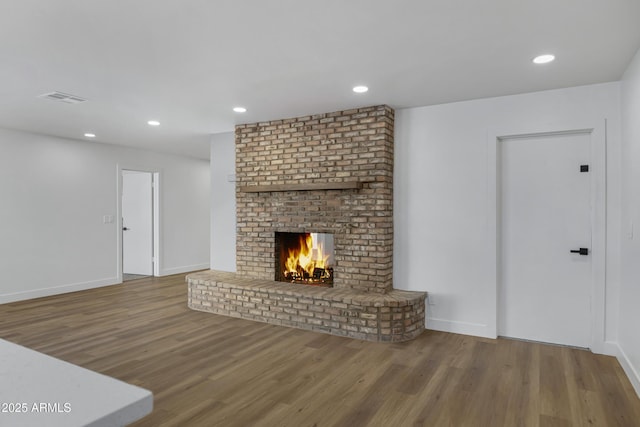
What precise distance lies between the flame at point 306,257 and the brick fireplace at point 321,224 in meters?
0.06

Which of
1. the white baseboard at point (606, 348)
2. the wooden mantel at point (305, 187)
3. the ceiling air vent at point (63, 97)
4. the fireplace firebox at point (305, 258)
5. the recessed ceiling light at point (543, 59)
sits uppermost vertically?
the recessed ceiling light at point (543, 59)

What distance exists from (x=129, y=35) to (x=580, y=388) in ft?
12.7

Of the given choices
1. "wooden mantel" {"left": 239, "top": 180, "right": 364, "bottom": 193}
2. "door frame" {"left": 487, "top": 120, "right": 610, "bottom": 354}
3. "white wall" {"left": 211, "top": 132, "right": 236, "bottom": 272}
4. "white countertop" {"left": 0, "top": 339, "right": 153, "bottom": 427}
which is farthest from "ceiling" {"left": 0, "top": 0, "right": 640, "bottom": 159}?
"white countertop" {"left": 0, "top": 339, "right": 153, "bottom": 427}

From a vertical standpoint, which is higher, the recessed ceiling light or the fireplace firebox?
the recessed ceiling light

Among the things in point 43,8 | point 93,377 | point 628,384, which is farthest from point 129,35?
point 628,384

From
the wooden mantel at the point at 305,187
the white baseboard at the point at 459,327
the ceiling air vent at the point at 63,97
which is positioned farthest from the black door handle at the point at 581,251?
the ceiling air vent at the point at 63,97

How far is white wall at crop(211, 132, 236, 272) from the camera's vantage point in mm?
5645

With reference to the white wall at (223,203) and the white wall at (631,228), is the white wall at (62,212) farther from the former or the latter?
the white wall at (631,228)

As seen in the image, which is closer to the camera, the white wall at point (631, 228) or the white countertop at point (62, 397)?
the white countertop at point (62, 397)

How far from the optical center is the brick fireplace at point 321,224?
4023 millimetres

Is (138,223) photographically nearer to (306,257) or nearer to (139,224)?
(139,224)

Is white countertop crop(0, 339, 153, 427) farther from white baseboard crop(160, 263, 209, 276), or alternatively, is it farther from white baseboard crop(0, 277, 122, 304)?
white baseboard crop(160, 263, 209, 276)

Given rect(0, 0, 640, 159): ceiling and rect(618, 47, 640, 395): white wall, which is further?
rect(618, 47, 640, 395): white wall

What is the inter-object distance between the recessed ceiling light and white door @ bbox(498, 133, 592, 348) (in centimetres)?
100
